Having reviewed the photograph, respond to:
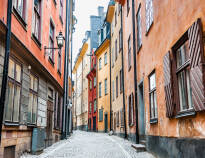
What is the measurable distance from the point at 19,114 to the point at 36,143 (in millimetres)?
1758

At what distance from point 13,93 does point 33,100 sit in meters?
2.56

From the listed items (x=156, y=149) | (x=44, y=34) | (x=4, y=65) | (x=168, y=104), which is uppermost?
(x=44, y=34)

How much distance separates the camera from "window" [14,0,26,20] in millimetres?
8133

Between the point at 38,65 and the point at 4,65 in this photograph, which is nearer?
the point at 4,65

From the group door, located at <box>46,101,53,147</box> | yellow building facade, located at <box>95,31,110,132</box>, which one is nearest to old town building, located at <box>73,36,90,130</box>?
yellow building facade, located at <box>95,31,110,132</box>

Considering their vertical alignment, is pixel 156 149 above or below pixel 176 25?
below

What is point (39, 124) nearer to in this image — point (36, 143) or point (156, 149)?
point (36, 143)

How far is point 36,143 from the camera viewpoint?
9617 mm

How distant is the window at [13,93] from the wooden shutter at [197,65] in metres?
4.68

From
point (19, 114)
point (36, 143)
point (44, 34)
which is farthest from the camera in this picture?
point (44, 34)

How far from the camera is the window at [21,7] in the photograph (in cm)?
813

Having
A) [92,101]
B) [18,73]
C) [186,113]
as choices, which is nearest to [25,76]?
[18,73]

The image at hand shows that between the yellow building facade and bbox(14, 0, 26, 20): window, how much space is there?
64.0 ft

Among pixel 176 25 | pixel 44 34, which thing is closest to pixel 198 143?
pixel 176 25
